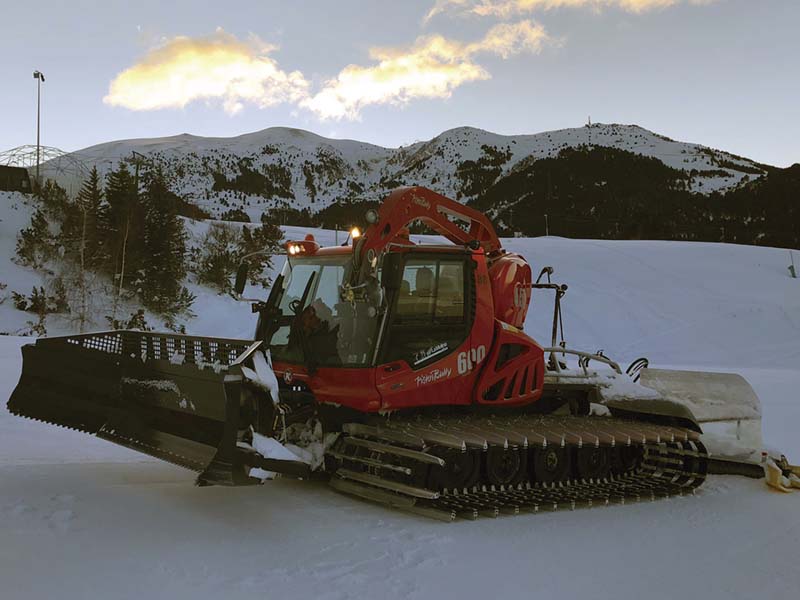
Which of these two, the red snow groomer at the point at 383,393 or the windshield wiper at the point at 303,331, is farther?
the windshield wiper at the point at 303,331

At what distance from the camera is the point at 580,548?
517 cm

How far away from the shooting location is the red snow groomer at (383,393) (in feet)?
18.2

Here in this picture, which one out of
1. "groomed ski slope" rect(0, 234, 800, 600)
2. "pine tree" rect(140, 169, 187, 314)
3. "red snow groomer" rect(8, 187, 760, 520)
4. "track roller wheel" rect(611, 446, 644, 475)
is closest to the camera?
"groomed ski slope" rect(0, 234, 800, 600)

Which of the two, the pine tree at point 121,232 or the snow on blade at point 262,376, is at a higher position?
the pine tree at point 121,232

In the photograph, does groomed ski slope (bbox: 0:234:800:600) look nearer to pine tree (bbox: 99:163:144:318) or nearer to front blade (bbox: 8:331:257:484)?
front blade (bbox: 8:331:257:484)

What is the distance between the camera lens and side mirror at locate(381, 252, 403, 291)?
6074 mm

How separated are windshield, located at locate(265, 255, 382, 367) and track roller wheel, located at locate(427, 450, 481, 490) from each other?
113cm

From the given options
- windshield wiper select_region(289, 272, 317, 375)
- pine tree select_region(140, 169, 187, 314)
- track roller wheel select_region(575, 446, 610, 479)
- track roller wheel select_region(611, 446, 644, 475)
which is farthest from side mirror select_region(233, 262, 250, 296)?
pine tree select_region(140, 169, 187, 314)

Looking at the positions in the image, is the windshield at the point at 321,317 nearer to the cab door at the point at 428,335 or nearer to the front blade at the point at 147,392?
the cab door at the point at 428,335

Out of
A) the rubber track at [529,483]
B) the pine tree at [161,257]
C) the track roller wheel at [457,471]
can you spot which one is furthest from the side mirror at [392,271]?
the pine tree at [161,257]

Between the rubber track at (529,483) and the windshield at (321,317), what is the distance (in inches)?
28.3

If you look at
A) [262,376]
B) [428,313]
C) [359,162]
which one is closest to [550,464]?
[428,313]

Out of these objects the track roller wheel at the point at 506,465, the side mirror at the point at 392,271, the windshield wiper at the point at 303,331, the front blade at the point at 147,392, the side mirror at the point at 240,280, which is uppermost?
the side mirror at the point at 392,271

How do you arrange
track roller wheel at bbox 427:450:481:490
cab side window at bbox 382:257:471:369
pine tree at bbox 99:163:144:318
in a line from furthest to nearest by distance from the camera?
1. pine tree at bbox 99:163:144:318
2. cab side window at bbox 382:257:471:369
3. track roller wheel at bbox 427:450:481:490
